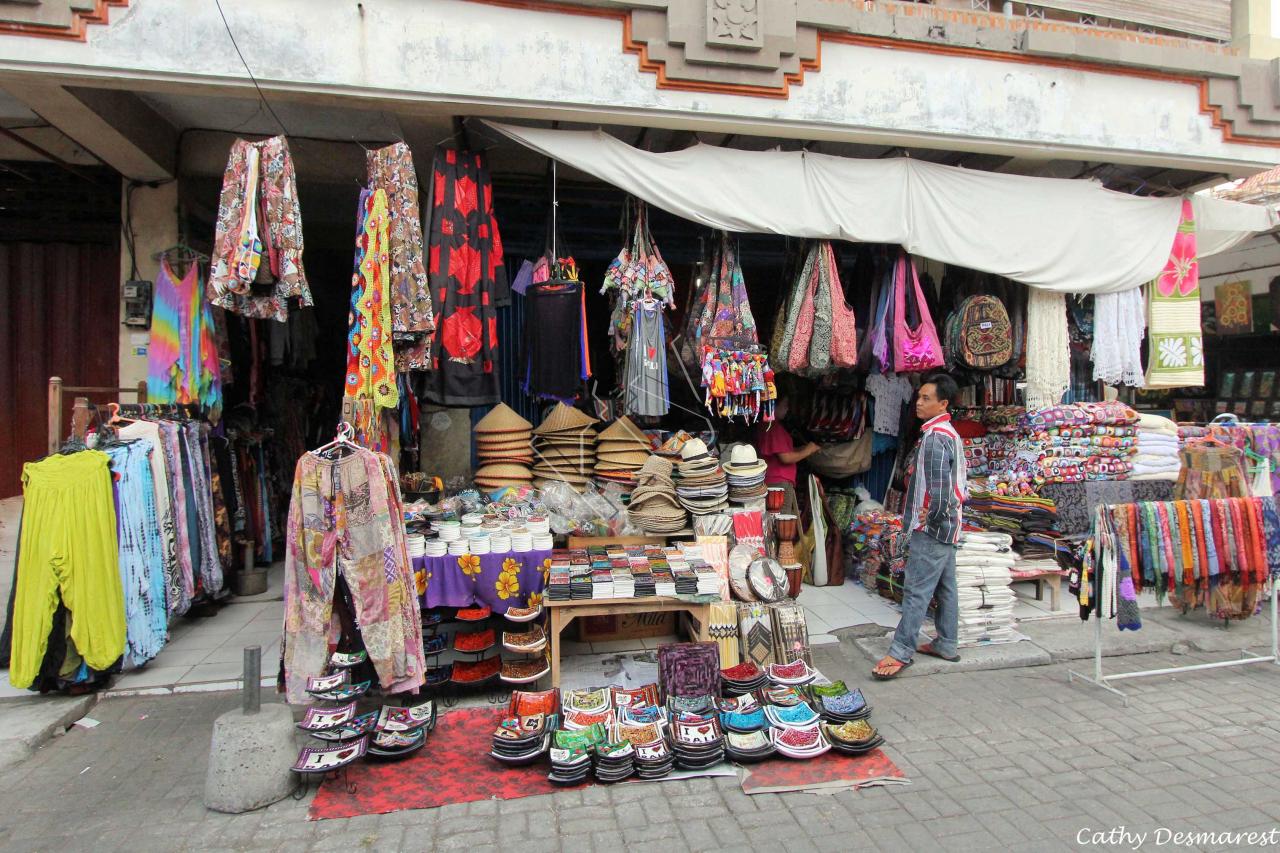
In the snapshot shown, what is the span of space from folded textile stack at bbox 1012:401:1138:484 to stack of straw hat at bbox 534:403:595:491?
4.00 meters

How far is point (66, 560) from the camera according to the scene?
4.37 meters

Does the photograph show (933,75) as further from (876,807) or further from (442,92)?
(876,807)

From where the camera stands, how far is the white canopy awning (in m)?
5.25

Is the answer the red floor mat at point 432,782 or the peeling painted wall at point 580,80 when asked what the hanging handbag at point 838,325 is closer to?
the peeling painted wall at point 580,80

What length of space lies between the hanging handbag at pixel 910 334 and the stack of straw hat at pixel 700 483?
71.0 inches

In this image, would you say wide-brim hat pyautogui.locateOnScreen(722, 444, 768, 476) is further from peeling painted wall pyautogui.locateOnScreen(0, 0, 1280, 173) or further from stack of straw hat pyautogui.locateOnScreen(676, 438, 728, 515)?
peeling painted wall pyautogui.locateOnScreen(0, 0, 1280, 173)

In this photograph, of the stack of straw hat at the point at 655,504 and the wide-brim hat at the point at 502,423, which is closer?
the stack of straw hat at the point at 655,504

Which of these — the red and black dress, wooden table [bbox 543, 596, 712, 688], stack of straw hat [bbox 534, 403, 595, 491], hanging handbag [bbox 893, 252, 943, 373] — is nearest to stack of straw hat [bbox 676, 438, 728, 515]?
stack of straw hat [bbox 534, 403, 595, 491]

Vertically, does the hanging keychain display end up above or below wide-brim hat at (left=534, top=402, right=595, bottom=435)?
above

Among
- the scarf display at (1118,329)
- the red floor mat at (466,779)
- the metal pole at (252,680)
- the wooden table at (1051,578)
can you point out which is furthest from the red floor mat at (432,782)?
the scarf display at (1118,329)

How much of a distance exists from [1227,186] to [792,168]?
5.19m

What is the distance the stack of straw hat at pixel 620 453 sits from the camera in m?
6.02

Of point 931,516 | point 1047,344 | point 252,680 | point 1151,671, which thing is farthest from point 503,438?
point 1151,671

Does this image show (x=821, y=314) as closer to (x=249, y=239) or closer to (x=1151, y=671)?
(x=1151, y=671)
